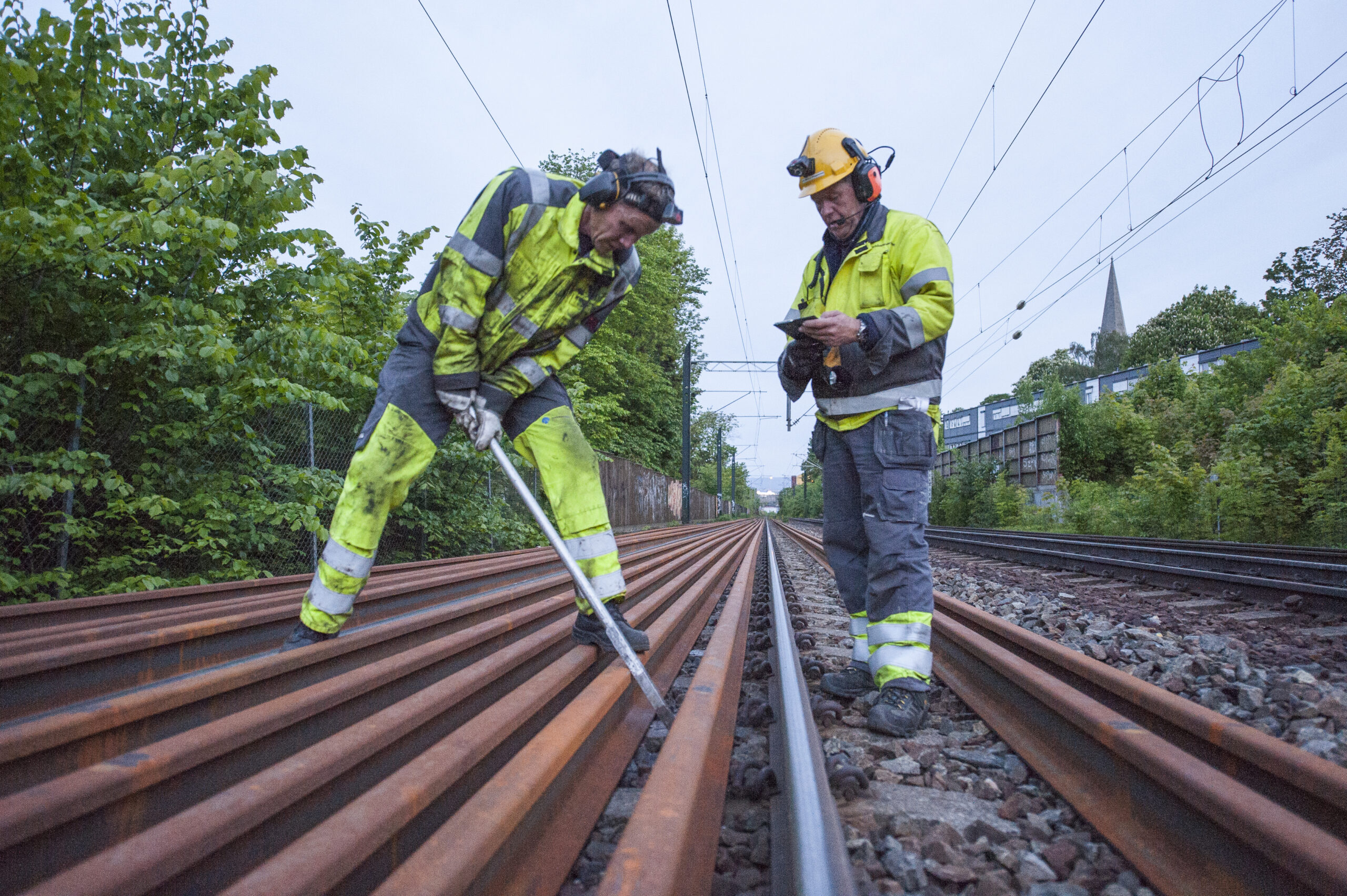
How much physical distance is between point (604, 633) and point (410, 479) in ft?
3.00

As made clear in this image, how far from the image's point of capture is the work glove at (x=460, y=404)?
2420 mm

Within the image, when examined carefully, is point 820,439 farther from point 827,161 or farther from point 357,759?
point 357,759

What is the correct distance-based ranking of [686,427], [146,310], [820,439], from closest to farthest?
[820,439], [146,310], [686,427]

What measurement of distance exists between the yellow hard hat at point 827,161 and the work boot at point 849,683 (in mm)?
1839

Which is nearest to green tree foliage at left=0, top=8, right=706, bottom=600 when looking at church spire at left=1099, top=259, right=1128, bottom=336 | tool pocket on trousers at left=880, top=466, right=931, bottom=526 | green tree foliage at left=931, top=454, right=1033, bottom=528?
tool pocket on trousers at left=880, top=466, right=931, bottom=526

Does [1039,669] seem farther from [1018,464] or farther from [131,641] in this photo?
[1018,464]

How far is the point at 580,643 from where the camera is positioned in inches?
102

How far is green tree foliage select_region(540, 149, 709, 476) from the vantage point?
23453 millimetres

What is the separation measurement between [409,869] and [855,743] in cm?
145

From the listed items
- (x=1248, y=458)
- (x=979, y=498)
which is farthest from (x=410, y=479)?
(x=979, y=498)

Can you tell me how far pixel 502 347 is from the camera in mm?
2514

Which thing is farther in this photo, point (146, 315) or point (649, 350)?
point (649, 350)

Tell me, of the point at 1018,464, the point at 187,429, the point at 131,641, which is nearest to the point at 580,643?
the point at 131,641

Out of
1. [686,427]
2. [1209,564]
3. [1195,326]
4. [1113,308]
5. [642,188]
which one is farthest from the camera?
[1113,308]
